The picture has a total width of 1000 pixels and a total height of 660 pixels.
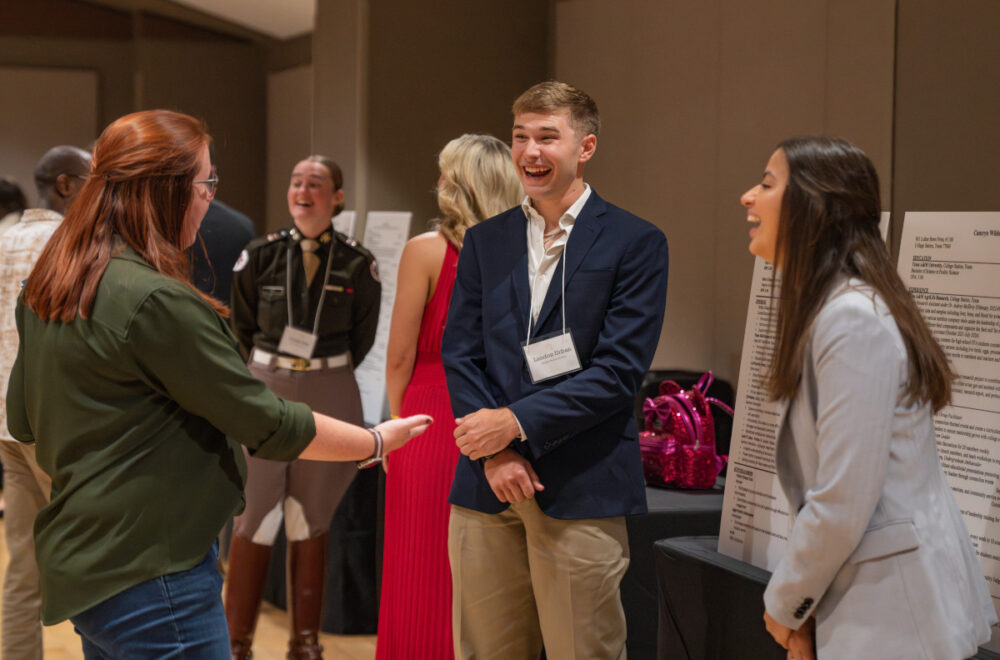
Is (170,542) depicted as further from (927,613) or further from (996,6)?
(996,6)

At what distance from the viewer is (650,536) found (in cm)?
262

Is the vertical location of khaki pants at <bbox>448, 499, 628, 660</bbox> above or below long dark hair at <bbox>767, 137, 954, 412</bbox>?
below

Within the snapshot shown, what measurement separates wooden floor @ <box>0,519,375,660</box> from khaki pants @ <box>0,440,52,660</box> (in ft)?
2.04

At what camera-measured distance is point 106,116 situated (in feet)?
28.4

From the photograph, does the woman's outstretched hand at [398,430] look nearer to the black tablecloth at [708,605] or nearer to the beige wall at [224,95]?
the black tablecloth at [708,605]

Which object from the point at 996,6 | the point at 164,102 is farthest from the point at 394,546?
the point at 164,102

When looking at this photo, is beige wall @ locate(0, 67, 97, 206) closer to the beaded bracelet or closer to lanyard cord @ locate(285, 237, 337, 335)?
lanyard cord @ locate(285, 237, 337, 335)

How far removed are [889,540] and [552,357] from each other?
0.81m

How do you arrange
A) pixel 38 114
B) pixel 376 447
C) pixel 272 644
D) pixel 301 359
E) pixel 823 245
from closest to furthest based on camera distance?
pixel 823 245 < pixel 376 447 < pixel 301 359 < pixel 272 644 < pixel 38 114

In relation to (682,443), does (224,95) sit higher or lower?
higher

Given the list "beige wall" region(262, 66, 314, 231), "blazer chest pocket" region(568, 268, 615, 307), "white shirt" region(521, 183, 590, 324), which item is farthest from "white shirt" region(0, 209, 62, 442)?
"beige wall" region(262, 66, 314, 231)

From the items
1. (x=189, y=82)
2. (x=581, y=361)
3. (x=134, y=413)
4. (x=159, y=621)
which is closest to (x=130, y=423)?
(x=134, y=413)

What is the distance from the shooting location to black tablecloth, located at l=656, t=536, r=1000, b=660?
70.2 inches

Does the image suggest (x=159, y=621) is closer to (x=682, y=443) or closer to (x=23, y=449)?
(x=23, y=449)
